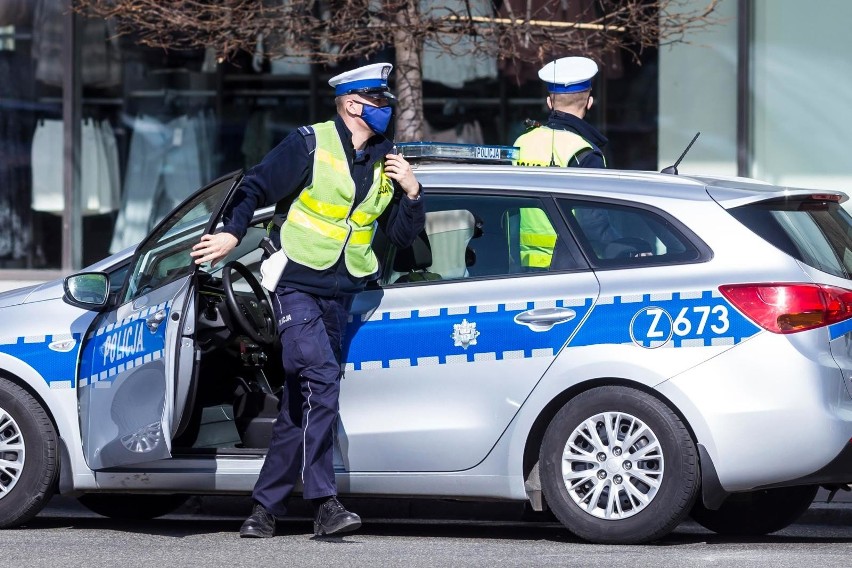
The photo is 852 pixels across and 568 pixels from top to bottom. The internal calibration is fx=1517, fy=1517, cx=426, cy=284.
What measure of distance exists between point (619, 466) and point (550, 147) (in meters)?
1.75

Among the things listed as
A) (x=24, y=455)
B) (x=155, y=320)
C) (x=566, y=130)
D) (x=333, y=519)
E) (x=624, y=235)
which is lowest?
(x=333, y=519)

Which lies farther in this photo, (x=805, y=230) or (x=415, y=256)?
(x=415, y=256)

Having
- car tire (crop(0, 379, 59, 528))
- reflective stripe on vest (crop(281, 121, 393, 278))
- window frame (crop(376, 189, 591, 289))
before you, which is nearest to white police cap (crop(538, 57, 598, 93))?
window frame (crop(376, 189, 591, 289))

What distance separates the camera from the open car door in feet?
19.3

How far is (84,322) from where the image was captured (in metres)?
6.36

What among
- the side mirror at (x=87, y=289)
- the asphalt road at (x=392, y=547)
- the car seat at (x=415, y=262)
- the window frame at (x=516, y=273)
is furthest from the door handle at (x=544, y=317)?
the side mirror at (x=87, y=289)

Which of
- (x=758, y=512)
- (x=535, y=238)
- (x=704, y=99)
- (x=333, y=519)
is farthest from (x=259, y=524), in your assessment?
(x=704, y=99)

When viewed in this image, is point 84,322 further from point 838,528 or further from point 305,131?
point 838,528

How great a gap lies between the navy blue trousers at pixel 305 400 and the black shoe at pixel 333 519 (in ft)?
0.22

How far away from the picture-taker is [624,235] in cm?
588

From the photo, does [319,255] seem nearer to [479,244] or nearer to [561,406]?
[479,244]

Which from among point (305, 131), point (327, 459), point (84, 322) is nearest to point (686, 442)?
point (327, 459)

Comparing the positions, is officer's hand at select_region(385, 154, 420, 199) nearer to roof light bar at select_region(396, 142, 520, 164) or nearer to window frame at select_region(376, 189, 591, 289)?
window frame at select_region(376, 189, 591, 289)

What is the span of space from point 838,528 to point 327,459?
2.56 m
